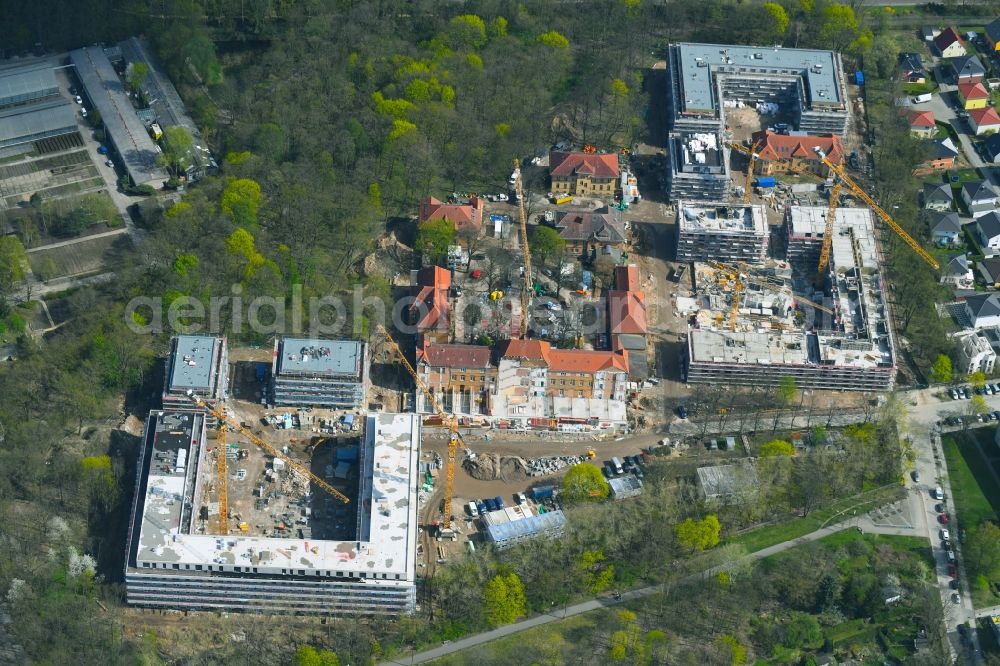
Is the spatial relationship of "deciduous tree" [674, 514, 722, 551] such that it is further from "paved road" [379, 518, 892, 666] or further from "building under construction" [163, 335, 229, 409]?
"building under construction" [163, 335, 229, 409]

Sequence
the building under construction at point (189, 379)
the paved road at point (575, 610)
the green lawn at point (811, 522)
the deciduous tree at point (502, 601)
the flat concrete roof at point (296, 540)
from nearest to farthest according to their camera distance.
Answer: the flat concrete roof at point (296, 540), the paved road at point (575, 610), the deciduous tree at point (502, 601), the green lawn at point (811, 522), the building under construction at point (189, 379)

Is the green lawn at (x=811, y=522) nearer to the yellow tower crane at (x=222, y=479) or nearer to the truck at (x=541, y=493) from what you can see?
the truck at (x=541, y=493)

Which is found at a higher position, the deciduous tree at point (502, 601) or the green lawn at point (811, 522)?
the green lawn at point (811, 522)

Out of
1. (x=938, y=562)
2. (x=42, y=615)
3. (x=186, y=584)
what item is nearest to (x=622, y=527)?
(x=938, y=562)

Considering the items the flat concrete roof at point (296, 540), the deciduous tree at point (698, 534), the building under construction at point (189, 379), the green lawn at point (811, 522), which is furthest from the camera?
the building under construction at point (189, 379)

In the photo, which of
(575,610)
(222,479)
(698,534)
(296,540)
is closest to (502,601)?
(575,610)

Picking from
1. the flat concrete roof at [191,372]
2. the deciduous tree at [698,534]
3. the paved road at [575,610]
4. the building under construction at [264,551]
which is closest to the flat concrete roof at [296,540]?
the building under construction at [264,551]

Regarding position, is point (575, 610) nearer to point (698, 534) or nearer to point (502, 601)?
point (502, 601)
